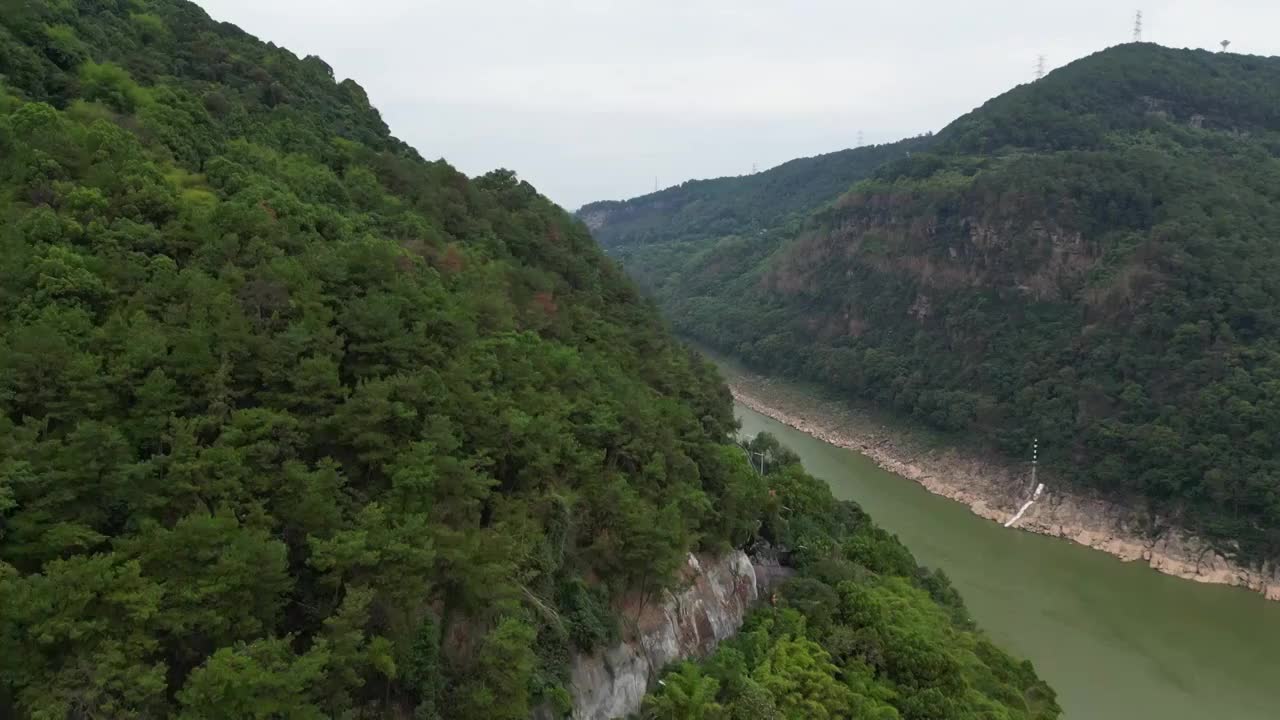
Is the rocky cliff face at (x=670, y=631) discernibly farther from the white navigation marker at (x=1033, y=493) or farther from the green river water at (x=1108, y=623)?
the white navigation marker at (x=1033, y=493)

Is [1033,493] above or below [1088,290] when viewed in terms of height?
below

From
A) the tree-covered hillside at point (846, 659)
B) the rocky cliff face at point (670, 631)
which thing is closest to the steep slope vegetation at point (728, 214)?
the tree-covered hillside at point (846, 659)

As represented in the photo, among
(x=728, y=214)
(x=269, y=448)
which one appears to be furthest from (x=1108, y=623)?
(x=728, y=214)

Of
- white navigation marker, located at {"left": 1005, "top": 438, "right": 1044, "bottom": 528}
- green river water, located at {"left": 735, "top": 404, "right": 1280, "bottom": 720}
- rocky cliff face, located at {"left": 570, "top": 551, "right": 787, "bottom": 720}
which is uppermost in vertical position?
rocky cliff face, located at {"left": 570, "top": 551, "right": 787, "bottom": 720}

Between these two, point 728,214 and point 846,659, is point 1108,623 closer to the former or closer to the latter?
point 846,659

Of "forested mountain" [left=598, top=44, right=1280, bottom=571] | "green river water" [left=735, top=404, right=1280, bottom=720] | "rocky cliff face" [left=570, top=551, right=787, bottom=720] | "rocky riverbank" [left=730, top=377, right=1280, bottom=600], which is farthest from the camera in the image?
"forested mountain" [left=598, top=44, right=1280, bottom=571]

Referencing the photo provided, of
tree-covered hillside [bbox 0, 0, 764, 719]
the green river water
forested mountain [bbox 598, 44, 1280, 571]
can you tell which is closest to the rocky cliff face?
tree-covered hillside [bbox 0, 0, 764, 719]

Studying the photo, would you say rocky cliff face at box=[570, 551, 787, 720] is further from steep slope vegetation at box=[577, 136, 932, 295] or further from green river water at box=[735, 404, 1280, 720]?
steep slope vegetation at box=[577, 136, 932, 295]
